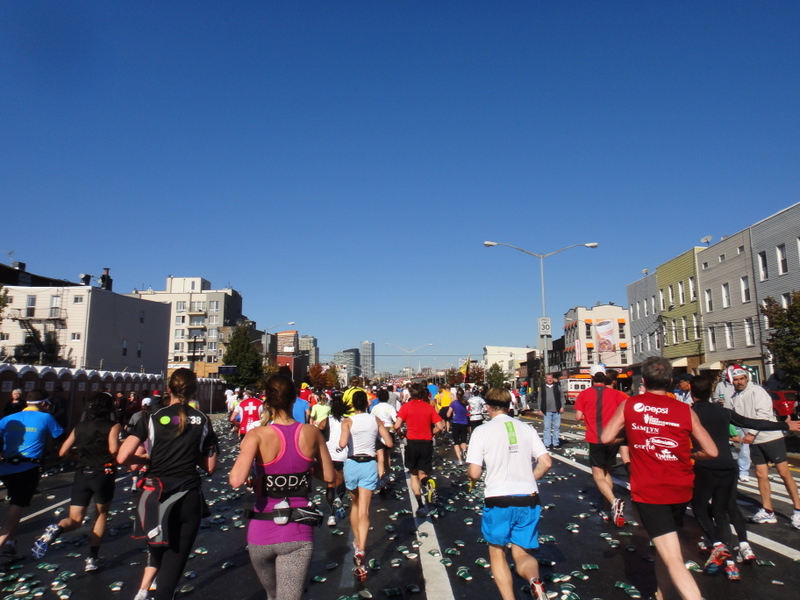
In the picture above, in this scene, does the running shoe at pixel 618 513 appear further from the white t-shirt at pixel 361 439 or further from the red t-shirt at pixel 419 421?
the white t-shirt at pixel 361 439

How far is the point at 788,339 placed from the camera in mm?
25547

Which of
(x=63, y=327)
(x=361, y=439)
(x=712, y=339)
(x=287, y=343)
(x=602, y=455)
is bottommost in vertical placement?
(x=602, y=455)

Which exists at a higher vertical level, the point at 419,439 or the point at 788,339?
the point at 788,339

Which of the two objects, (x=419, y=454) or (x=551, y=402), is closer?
(x=419, y=454)

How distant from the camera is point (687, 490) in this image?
4.52 m

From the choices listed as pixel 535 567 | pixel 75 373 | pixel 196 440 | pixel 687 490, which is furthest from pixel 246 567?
pixel 75 373

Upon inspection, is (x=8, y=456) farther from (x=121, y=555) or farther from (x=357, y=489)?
(x=357, y=489)

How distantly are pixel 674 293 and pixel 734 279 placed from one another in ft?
25.7

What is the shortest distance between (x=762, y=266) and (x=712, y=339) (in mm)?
6637

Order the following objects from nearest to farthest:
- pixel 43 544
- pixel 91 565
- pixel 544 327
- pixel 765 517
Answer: pixel 43 544, pixel 91 565, pixel 765 517, pixel 544 327

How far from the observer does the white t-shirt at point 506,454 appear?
461cm

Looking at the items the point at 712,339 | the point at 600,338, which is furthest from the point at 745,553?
the point at 600,338

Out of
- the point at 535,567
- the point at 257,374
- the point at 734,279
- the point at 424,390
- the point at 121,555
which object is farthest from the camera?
the point at 257,374

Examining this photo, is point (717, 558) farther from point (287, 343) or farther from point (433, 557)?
point (287, 343)
